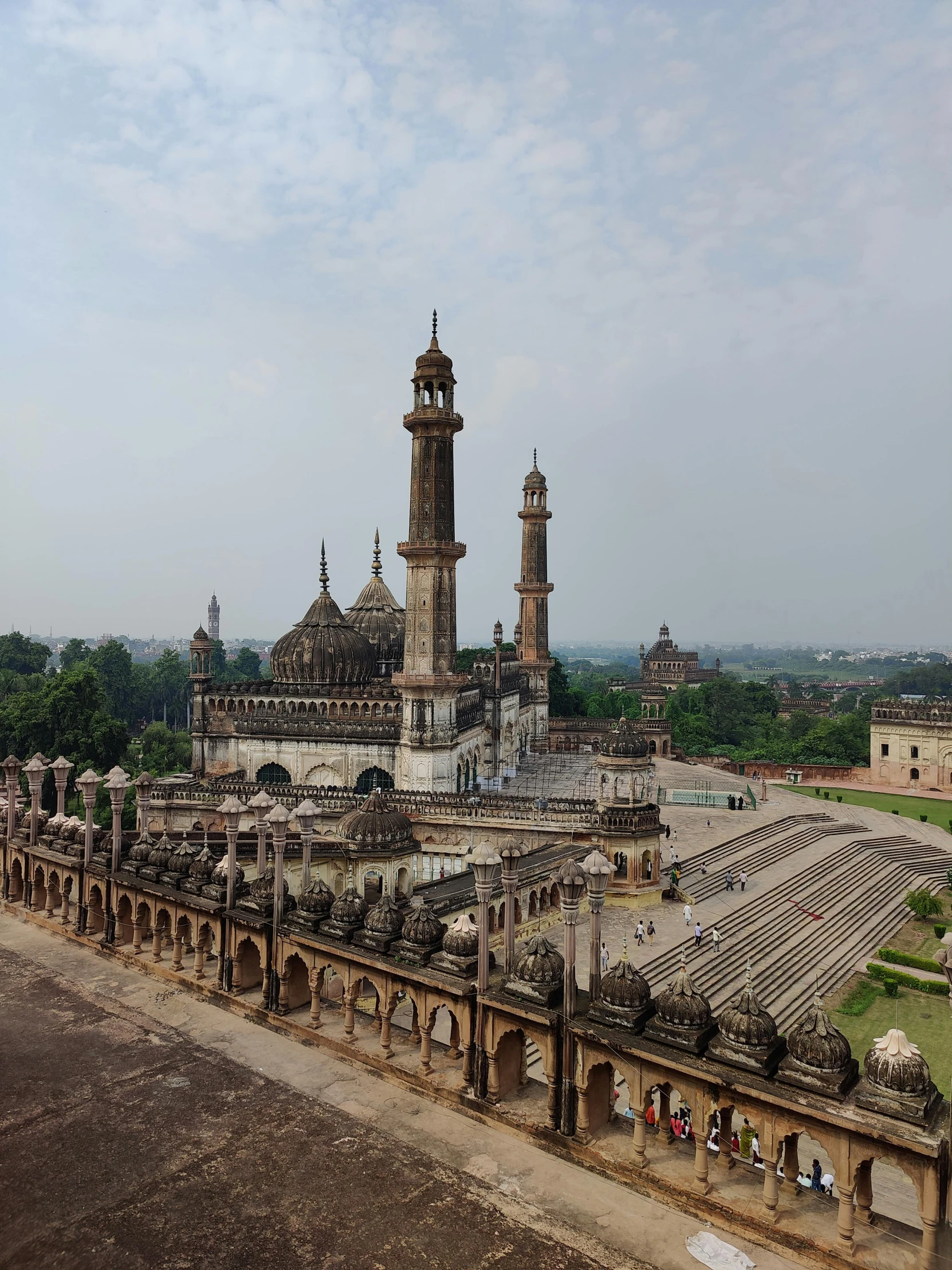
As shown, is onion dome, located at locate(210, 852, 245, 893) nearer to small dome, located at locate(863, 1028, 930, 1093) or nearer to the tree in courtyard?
small dome, located at locate(863, 1028, 930, 1093)

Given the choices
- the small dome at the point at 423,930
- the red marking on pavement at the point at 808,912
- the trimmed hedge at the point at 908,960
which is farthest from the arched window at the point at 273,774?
the small dome at the point at 423,930

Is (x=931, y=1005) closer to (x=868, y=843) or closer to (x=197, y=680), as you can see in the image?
(x=868, y=843)

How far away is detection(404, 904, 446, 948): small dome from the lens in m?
10.1

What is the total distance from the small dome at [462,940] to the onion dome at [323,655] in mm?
34500

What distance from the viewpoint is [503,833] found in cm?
3189

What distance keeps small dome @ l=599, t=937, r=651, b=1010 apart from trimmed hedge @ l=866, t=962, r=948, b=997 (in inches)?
732

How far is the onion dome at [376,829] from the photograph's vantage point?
26.3 meters

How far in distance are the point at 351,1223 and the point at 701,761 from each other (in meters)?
58.1

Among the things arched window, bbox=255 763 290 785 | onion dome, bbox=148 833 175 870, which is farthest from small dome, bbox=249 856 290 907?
arched window, bbox=255 763 290 785

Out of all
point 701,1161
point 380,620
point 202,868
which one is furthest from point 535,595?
point 701,1161

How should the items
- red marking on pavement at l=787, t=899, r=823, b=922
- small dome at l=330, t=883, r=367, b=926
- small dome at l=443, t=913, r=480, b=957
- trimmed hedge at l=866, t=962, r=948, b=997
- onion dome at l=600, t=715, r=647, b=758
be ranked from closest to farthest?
small dome at l=443, t=913, r=480, b=957 → small dome at l=330, t=883, r=367, b=926 → trimmed hedge at l=866, t=962, r=948, b=997 → red marking on pavement at l=787, t=899, r=823, b=922 → onion dome at l=600, t=715, r=647, b=758

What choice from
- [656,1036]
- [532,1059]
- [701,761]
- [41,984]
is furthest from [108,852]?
[701,761]

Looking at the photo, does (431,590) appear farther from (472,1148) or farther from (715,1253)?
(715,1253)

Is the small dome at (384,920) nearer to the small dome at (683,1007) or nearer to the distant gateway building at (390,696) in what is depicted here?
the small dome at (683,1007)
